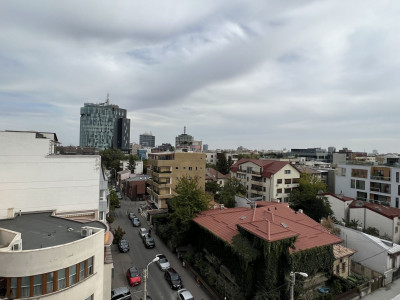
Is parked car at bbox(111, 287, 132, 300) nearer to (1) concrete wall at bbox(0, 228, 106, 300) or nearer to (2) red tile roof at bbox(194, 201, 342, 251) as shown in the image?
(1) concrete wall at bbox(0, 228, 106, 300)

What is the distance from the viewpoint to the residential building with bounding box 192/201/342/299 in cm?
2161

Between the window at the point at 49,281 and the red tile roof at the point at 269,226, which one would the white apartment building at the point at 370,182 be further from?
the window at the point at 49,281

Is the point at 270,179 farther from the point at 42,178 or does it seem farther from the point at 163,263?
the point at 42,178

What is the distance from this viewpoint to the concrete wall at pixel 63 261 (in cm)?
1269

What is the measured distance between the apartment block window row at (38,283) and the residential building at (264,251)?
1420 cm

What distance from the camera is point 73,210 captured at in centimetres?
Answer: 2467

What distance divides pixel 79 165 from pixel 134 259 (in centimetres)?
1460

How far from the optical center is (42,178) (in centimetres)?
2325

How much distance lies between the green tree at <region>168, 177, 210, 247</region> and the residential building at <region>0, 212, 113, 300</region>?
581 inches

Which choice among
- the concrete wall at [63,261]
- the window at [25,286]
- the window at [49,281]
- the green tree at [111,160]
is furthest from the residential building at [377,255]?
the green tree at [111,160]

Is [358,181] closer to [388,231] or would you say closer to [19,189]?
[388,231]

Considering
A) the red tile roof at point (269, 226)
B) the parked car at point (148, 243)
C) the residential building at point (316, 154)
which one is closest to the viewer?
the red tile roof at point (269, 226)

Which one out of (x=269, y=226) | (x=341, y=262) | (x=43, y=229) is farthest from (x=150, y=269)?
(x=341, y=262)

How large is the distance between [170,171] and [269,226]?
31.1 metres
